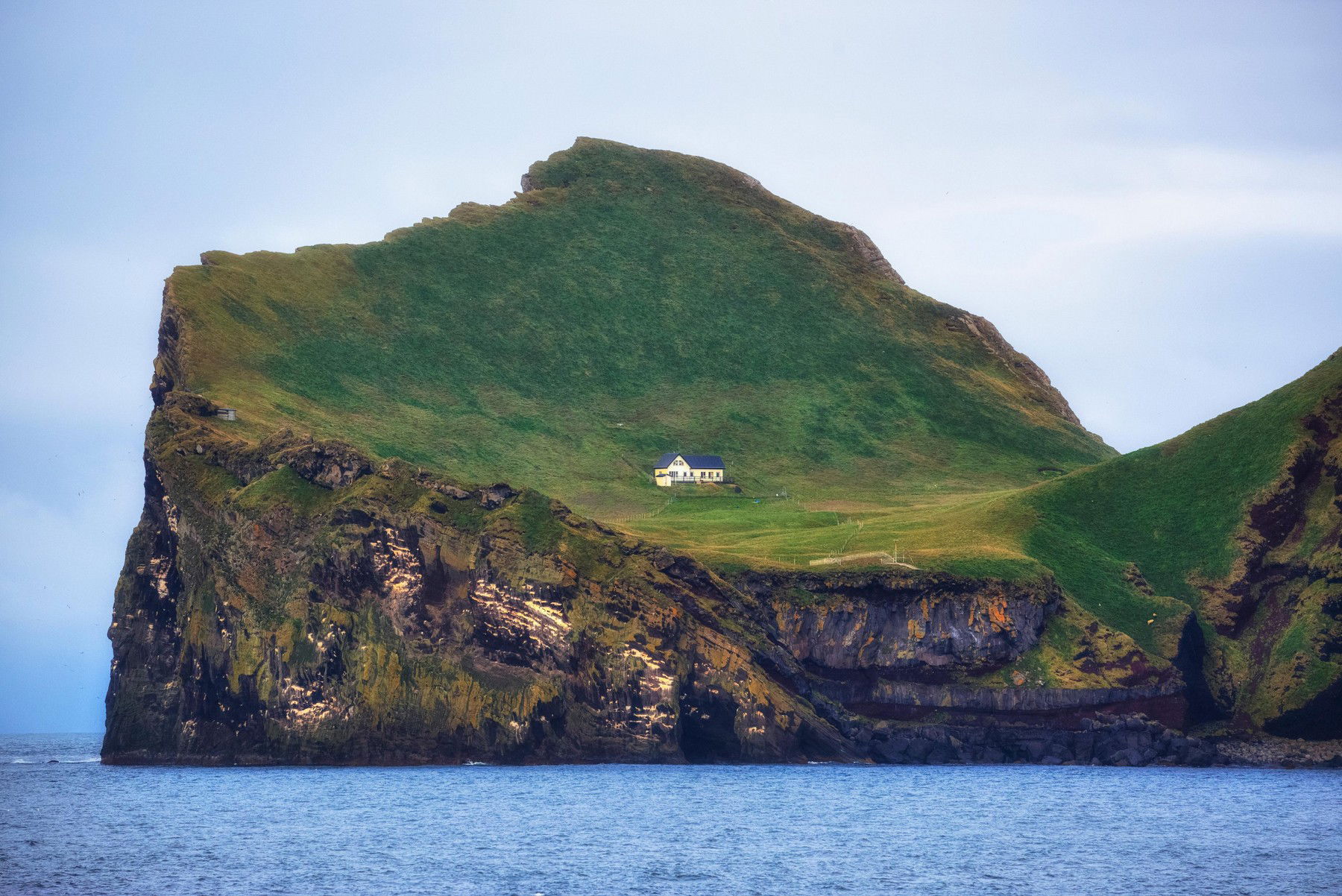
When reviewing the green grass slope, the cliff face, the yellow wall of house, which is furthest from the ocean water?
the yellow wall of house

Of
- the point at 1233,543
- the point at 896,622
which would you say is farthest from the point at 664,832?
the point at 1233,543

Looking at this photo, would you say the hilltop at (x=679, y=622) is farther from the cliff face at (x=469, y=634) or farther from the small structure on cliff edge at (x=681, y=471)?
the small structure on cliff edge at (x=681, y=471)

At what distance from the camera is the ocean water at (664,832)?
2510 inches

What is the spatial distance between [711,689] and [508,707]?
15.6 meters

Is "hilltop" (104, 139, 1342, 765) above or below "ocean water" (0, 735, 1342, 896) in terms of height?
above

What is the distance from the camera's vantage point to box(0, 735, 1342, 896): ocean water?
63.8m

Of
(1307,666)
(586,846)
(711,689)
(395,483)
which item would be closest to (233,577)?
(395,483)

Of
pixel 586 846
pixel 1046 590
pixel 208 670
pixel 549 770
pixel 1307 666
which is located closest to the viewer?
pixel 586 846

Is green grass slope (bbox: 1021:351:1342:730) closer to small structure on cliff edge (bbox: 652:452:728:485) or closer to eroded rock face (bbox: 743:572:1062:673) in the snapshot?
eroded rock face (bbox: 743:572:1062:673)

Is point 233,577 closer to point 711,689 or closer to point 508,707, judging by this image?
point 508,707

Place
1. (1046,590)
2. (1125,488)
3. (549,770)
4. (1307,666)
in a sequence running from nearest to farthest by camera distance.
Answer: (549,770) → (1307,666) → (1046,590) → (1125,488)

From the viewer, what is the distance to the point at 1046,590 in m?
137

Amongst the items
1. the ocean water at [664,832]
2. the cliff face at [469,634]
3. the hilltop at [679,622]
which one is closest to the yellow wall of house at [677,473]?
the hilltop at [679,622]

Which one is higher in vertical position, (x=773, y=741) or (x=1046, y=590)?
(x=1046, y=590)
